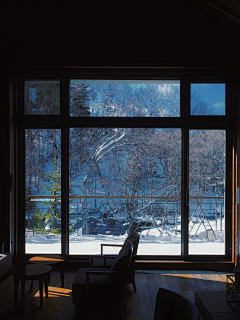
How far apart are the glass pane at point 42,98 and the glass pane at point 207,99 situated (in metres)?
2.37

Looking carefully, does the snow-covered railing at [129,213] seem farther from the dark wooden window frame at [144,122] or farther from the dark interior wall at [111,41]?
the dark interior wall at [111,41]

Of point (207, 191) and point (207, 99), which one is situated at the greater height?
point (207, 99)

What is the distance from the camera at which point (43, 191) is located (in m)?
4.38

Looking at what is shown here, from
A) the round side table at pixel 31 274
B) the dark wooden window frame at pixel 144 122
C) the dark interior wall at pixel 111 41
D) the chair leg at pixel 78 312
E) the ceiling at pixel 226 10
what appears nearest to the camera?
the chair leg at pixel 78 312

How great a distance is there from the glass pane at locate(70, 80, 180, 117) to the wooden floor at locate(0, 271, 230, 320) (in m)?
2.63

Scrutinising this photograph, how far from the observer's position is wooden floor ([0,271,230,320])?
282 centimetres

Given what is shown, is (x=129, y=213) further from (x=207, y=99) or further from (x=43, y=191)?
(x=207, y=99)

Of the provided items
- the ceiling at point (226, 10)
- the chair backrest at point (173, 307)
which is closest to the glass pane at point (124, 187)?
the ceiling at point (226, 10)

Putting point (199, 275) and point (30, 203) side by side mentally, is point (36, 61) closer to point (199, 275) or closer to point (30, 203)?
point (30, 203)

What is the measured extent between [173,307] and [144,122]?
3200 millimetres

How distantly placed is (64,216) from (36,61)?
8.53 ft

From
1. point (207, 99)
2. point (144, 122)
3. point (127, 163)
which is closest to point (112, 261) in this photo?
point (127, 163)

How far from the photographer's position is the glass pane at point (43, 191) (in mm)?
4355

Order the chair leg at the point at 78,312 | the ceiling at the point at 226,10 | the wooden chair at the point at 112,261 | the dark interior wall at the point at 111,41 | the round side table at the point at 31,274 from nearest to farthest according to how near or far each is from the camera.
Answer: the chair leg at the point at 78,312 < the round side table at the point at 31,274 < the wooden chair at the point at 112,261 < the ceiling at the point at 226,10 < the dark interior wall at the point at 111,41
